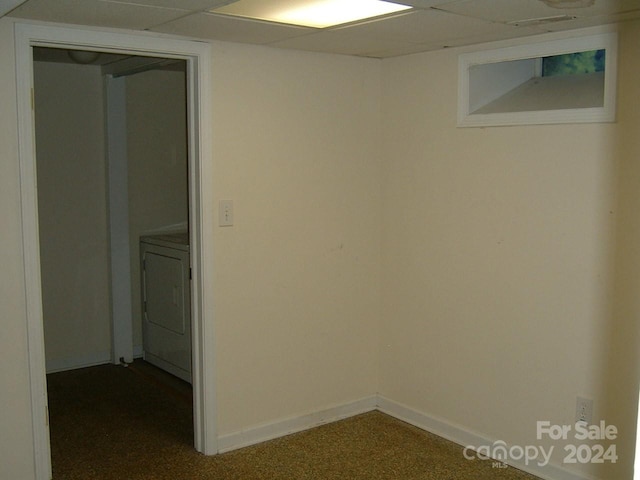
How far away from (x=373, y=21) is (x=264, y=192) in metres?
1.11

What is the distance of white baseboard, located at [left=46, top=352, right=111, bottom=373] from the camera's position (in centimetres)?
477

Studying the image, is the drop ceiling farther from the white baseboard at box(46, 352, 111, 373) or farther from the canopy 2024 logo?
the white baseboard at box(46, 352, 111, 373)

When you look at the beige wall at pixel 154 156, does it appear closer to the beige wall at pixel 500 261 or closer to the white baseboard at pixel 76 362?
the white baseboard at pixel 76 362

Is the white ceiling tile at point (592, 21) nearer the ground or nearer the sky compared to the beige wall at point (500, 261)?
nearer the sky

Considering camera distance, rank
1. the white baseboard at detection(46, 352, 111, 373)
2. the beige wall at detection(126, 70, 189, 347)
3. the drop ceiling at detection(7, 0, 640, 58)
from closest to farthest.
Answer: the drop ceiling at detection(7, 0, 640, 58), the white baseboard at detection(46, 352, 111, 373), the beige wall at detection(126, 70, 189, 347)

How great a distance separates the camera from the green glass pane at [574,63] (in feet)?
10.3

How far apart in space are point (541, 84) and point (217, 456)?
8.06ft

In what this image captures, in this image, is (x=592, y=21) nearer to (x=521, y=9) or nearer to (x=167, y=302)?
(x=521, y=9)

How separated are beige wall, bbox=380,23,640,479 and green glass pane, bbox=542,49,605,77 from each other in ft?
1.18

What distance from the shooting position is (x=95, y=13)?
→ 2643 mm

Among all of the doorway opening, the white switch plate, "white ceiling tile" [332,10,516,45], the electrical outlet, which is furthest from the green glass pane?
the doorway opening

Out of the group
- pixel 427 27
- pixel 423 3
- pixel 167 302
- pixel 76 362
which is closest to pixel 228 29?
pixel 427 27

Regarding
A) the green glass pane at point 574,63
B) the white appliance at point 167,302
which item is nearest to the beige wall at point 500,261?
the green glass pane at point 574,63

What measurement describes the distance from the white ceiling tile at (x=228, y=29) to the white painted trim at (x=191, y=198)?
0.13m
